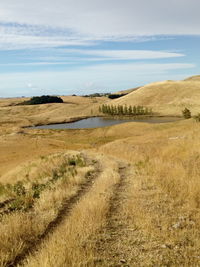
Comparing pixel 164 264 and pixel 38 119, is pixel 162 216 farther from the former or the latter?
pixel 38 119

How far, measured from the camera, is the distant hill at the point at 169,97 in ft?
380

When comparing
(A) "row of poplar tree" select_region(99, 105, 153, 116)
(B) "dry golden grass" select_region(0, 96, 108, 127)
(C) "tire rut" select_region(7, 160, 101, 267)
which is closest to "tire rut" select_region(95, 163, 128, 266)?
(C) "tire rut" select_region(7, 160, 101, 267)

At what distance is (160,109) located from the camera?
120 meters

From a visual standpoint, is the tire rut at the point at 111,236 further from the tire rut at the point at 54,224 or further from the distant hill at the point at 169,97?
the distant hill at the point at 169,97

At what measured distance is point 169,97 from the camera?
132 meters

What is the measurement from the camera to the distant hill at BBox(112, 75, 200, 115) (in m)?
116

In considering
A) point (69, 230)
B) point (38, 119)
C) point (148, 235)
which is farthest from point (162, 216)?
point (38, 119)

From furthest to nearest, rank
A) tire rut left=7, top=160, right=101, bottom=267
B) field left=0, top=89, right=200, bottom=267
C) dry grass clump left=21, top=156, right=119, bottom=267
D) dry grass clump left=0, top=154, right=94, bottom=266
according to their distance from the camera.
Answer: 1. dry grass clump left=0, top=154, right=94, bottom=266
2. tire rut left=7, top=160, right=101, bottom=267
3. field left=0, top=89, right=200, bottom=267
4. dry grass clump left=21, top=156, right=119, bottom=267

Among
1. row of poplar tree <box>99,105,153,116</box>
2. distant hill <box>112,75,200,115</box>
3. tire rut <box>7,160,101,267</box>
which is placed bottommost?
tire rut <box>7,160,101,267</box>

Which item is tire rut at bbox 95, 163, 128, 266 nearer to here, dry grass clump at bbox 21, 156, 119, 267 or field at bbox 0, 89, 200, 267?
field at bbox 0, 89, 200, 267

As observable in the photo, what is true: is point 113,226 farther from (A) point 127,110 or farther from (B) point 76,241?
(A) point 127,110

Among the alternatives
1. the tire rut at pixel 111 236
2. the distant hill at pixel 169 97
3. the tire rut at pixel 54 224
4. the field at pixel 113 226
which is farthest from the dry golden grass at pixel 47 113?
the tire rut at pixel 111 236

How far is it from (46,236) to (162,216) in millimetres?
2885

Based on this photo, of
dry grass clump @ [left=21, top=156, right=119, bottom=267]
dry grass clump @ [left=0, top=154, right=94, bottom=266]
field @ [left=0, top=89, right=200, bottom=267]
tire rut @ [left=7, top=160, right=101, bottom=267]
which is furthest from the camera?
dry grass clump @ [left=0, top=154, right=94, bottom=266]
